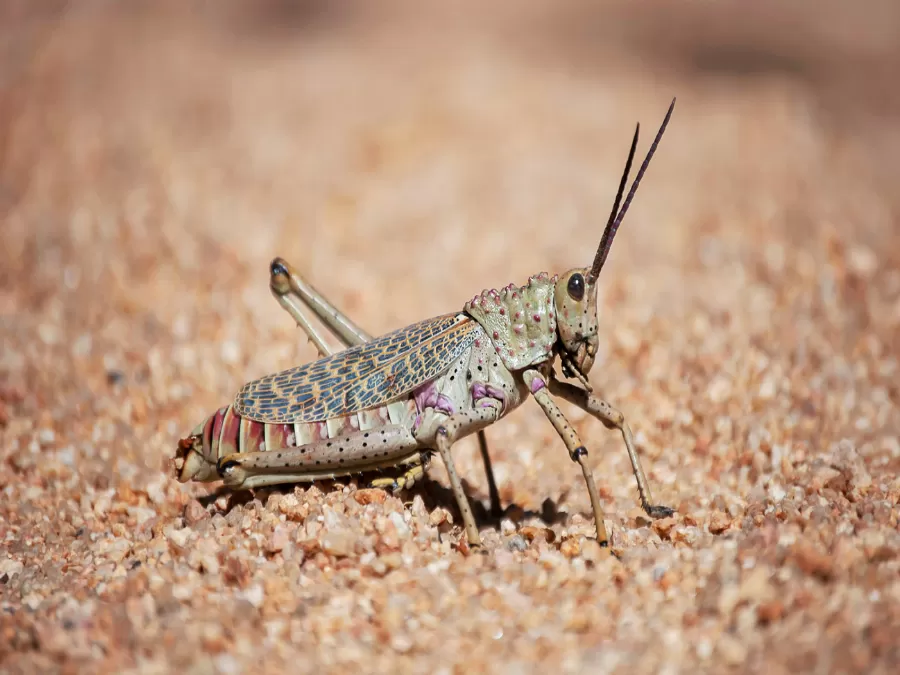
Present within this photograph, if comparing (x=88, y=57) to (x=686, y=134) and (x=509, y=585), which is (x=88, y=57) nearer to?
(x=686, y=134)

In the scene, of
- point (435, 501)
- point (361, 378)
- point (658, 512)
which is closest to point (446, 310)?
point (435, 501)

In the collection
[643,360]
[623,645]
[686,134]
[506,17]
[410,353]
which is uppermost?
[506,17]

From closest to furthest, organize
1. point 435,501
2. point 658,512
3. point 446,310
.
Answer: point 658,512 < point 435,501 < point 446,310

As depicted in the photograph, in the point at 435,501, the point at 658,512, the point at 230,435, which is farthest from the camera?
the point at 435,501

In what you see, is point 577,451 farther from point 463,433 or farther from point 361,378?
point 361,378

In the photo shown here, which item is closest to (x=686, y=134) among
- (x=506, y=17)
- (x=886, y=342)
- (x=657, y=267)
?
(x=657, y=267)

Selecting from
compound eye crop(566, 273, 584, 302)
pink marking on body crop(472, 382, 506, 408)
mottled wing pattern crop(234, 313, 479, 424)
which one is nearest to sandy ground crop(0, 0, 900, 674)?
mottled wing pattern crop(234, 313, 479, 424)
